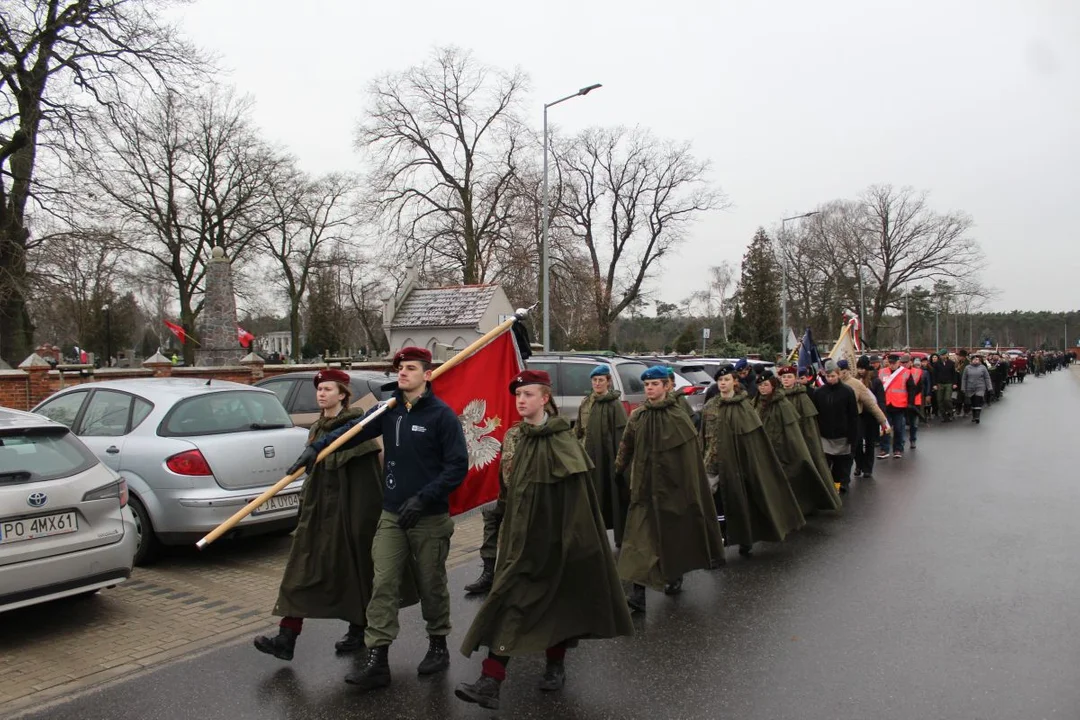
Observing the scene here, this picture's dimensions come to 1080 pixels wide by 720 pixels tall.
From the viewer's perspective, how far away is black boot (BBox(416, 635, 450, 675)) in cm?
457

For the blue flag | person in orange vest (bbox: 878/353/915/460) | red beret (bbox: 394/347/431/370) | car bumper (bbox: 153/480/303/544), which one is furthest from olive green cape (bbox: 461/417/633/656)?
person in orange vest (bbox: 878/353/915/460)

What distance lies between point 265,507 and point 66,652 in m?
2.17

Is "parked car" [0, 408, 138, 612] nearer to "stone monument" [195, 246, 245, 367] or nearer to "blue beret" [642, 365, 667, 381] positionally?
"blue beret" [642, 365, 667, 381]

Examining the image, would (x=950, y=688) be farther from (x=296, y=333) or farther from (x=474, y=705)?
(x=296, y=333)

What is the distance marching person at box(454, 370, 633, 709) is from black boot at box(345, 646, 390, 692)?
1.61 feet

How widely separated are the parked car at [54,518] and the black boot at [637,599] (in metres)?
3.48

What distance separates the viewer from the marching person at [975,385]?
21078 millimetres

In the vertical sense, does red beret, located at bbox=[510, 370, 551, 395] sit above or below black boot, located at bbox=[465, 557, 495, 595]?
above

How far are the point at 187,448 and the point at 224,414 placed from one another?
0.65m

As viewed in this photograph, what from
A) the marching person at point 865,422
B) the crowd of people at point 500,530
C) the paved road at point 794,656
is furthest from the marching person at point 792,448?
the marching person at point 865,422

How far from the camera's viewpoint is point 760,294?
5556 centimetres

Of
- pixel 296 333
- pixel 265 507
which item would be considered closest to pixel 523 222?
pixel 296 333

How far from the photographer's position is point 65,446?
5.55m

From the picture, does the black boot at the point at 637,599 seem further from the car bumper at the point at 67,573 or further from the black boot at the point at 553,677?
the car bumper at the point at 67,573
